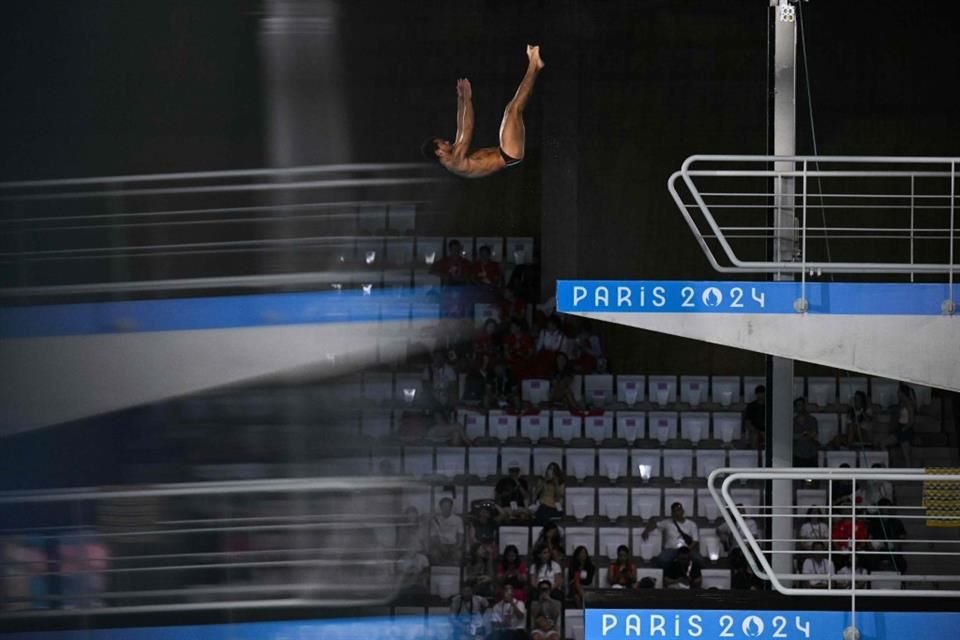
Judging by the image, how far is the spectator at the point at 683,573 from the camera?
228 inches

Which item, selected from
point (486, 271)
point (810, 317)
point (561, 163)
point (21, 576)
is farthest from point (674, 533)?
point (810, 317)

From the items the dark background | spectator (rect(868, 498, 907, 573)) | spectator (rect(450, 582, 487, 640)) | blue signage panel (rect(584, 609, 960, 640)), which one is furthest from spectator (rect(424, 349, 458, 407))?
blue signage panel (rect(584, 609, 960, 640))

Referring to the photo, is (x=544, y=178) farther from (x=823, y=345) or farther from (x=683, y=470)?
(x=823, y=345)

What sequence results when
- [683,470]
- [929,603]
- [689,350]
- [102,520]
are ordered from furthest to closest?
[689,350] → [683,470] → [102,520] → [929,603]

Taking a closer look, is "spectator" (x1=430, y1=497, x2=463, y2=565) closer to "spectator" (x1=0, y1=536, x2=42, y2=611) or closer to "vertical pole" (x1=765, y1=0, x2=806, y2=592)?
"spectator" (x1=0, y1=536, x2=42, y2=611)

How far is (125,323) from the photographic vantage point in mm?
5871

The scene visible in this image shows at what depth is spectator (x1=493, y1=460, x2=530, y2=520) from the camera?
19.9ft

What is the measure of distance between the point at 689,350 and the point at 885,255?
1.12 meters

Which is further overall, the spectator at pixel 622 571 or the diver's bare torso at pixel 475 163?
the spectator at pixel 622 571

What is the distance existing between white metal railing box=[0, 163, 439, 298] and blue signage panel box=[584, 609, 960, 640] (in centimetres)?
382

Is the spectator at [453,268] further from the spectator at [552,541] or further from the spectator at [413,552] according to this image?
the spectator at [552,541]

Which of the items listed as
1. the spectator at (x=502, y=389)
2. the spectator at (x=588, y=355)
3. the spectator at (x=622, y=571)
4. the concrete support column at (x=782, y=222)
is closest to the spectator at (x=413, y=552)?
the spectator at (x=502, y=389)

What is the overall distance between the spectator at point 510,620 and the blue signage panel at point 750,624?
9.93 ft

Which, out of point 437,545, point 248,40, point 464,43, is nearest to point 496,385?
point 437,545
